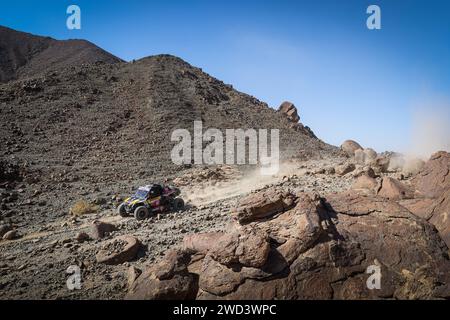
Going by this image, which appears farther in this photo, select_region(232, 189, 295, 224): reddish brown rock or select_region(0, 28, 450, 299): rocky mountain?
select_region(232, 189, 295, 224): reddish brown rock

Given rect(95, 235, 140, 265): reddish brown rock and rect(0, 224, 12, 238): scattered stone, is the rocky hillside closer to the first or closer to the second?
rect(0, 224, 12, 238): scattered stone

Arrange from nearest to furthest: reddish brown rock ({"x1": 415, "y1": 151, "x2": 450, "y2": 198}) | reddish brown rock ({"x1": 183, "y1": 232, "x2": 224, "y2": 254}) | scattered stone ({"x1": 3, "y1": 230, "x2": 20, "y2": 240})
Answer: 1. reddish brown rock ({"x1": 183, "y1": 232, "x2": 224, "y2": 254})
2. reddish brown rock ({"x1": 415, "y1": 151, "x2": 450, "y2": 198})
3. scattered stone ({"x1": 3, "y1": 230, "x2": 20, "y2": 240})

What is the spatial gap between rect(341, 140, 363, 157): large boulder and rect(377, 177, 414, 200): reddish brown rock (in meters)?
25.2

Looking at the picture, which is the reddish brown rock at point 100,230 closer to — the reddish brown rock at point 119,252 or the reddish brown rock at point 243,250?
the reddish brown rock at point 119,252

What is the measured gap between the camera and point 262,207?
7.59 meters

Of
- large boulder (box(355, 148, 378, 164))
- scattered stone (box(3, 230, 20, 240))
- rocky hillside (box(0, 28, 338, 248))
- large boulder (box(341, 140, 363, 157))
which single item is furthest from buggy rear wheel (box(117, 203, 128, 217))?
large boulder (box(341, 140, 363, 157))

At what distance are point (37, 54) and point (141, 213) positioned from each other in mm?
78854

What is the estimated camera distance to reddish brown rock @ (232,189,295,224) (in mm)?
7566

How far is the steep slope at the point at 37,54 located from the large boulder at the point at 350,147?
53797mm

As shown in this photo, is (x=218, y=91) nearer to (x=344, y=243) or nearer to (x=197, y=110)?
(x=197, y=110)

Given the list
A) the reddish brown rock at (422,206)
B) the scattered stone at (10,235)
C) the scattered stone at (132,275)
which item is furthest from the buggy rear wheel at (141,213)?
the reddish brown rock at (422,206)

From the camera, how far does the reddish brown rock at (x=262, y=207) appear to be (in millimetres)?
7566

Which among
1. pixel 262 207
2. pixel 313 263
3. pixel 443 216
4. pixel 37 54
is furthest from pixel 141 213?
pixel 37 54
